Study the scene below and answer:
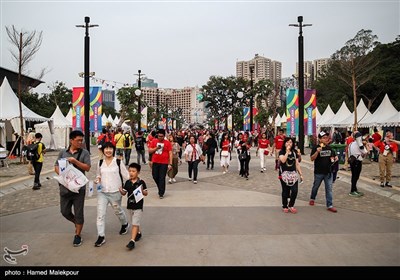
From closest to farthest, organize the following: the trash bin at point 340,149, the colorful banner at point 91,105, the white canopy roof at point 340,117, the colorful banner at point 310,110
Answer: the trash bin at point 340,149 < the colorful banner at point 91,105 < the colorful banner at point 310,110 < the white canopy roof at point 340,117

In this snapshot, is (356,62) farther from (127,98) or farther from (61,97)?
(61,97)

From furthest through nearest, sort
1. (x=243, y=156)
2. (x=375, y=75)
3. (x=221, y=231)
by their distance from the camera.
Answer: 1. (x=375, y=75)
2. (x=243, y=156)
3. (x=221, y=231)

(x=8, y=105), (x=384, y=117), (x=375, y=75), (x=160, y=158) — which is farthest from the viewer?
(x=375, y=75)

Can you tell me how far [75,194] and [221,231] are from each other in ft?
7.94

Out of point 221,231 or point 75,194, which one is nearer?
point 75,194

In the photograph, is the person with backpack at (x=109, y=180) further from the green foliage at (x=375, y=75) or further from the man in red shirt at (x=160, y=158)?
the green foliage at (x=375, y=75)

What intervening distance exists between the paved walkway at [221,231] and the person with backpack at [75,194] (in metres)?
0.34

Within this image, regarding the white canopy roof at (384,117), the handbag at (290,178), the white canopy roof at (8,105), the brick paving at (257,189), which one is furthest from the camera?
the white canopy roof at (8,105)

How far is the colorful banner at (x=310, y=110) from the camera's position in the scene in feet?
62.9

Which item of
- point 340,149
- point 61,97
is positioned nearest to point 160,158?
point 340,149

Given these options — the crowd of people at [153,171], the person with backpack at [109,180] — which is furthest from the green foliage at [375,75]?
the person with backpack at [109,180]

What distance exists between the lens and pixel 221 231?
5.50 meters

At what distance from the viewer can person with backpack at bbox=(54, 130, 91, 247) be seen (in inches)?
195

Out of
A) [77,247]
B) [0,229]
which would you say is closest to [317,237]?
[77,247]
